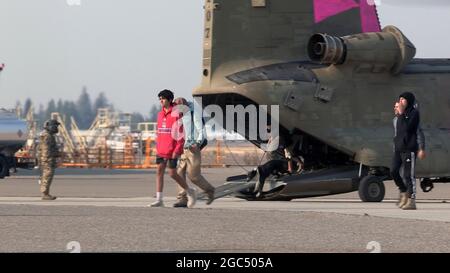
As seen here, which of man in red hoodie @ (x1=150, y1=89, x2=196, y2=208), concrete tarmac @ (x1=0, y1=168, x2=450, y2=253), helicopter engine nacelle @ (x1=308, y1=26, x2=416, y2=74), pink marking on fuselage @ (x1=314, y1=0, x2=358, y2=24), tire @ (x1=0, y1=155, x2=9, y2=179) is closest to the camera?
concrete tarmac @ (x1=0, y1=168, x2=450, y2=253)

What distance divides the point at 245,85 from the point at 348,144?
2323 mm

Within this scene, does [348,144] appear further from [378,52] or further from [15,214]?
[15,214]

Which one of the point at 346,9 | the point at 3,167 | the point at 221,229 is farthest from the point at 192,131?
the point at 3,167

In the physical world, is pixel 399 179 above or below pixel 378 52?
below

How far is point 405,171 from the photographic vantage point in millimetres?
17984

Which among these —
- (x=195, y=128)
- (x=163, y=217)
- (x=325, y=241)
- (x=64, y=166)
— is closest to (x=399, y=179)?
(x=195, y=128)

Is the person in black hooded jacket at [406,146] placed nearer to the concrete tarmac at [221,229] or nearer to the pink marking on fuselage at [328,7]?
the concrete tarmac at [221,229]

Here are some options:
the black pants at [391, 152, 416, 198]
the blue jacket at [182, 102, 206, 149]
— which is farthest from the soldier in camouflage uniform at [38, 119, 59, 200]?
the black pants at [391, 152, 416, 198]

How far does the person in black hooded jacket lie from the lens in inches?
706

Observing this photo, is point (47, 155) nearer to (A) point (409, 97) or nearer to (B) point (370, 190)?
(B) point (370, 190)

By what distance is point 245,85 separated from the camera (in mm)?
21219

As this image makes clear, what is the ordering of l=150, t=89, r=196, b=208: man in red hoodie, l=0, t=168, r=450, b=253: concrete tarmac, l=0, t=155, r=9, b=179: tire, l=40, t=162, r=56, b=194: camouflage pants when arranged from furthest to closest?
1. l=0, t=155, r=9, b=179: tire
2. l=40, t=162, r=56, b=194: camouflage pants
3. l=150, t=89, r=196, b=208: man in red hoodie
4. l=0, t=168, r=450, b=253: concrete tarmac

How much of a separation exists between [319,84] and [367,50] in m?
Result: 1.12

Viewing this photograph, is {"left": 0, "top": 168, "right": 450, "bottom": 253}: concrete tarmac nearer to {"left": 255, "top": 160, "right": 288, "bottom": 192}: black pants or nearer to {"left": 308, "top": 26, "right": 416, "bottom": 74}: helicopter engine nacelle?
{"left": 255, "top": 160, "right": 288, "bottom": 192}: black pants
